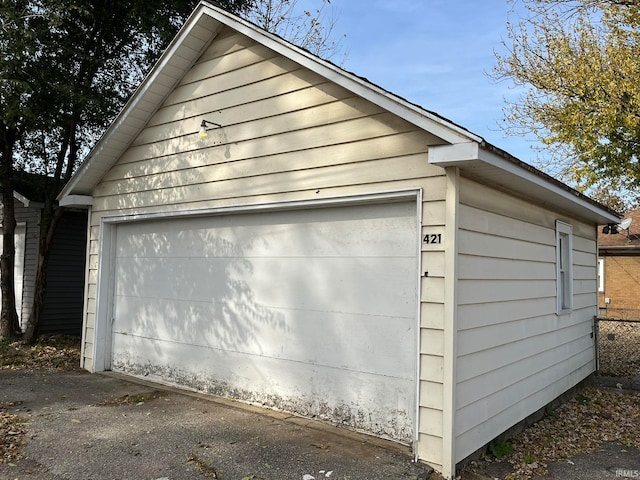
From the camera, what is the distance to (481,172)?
15.9ft

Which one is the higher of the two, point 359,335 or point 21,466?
point 359,335

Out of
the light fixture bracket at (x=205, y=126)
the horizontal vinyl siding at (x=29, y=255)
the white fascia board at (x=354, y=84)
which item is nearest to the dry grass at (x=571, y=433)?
the white fascia board at (x=354, y=84)

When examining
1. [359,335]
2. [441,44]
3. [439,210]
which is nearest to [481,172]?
[439,210]

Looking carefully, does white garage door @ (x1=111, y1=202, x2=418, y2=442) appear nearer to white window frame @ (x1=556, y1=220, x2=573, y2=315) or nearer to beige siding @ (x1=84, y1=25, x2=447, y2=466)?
beige siding @ (x1=84, y1=25, x2=447, y2=466)

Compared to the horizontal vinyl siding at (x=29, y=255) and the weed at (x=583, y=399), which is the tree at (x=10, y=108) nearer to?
the horizontal vinyl siding at (x=29, y=255)

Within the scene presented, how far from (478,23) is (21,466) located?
9.41 metres

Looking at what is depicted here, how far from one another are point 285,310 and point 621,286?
18.8m

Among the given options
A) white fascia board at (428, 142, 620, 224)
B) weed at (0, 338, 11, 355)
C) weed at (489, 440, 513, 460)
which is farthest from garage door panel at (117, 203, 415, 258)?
weed at (0, 338, 11, 355)

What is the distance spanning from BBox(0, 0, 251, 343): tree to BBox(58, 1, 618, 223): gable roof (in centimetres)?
168

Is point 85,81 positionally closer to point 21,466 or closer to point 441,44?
point 441,44

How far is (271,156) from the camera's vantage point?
6109 mm

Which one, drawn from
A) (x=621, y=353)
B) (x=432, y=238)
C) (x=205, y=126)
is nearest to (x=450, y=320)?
(x=432, y=238)

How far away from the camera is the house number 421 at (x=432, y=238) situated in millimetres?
4652

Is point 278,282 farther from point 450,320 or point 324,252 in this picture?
point 450,320
